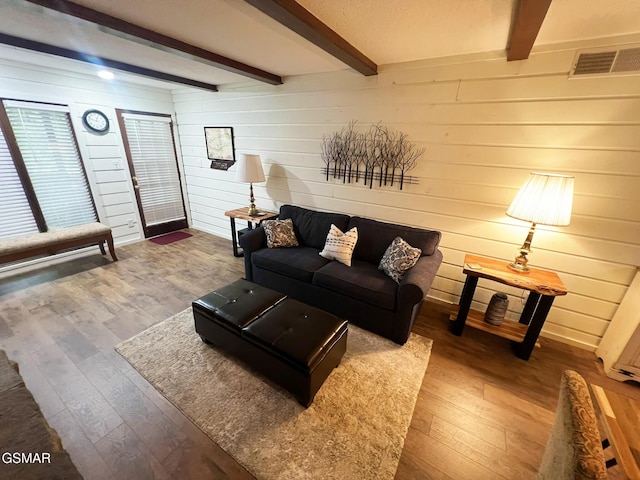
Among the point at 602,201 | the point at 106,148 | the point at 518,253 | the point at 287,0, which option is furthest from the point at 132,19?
the point at 602,201

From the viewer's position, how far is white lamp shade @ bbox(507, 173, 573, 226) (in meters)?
1.80

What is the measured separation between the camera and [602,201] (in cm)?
199

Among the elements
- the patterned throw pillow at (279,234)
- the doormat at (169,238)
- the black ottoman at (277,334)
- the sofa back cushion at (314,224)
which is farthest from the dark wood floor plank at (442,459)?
the doormat at (169,238)

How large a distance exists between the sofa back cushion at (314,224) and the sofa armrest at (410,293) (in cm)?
102

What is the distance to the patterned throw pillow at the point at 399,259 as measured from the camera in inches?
91.4

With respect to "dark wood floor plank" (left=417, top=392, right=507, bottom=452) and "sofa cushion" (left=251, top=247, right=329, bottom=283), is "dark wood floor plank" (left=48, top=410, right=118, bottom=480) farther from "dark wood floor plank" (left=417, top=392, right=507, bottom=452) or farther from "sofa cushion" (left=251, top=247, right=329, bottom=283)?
"dark wood floor plank" (left=417, top=392, right=507, bottom=452)

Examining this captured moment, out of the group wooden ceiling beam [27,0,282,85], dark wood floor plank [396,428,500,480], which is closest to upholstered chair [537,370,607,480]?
dark wood floor plank [396,428,500,480]

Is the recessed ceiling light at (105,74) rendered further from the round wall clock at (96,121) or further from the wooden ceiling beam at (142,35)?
the wooden ceiling beam at (142,35)

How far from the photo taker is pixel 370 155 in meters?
2.86

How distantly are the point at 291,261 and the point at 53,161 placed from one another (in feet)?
11.6

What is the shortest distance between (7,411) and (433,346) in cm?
262

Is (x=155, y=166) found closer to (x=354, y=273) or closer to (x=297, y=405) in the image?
(x=354, y=273)

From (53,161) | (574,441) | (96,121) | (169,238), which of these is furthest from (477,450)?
(96,121)

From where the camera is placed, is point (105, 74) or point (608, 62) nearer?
point (608, 62)
